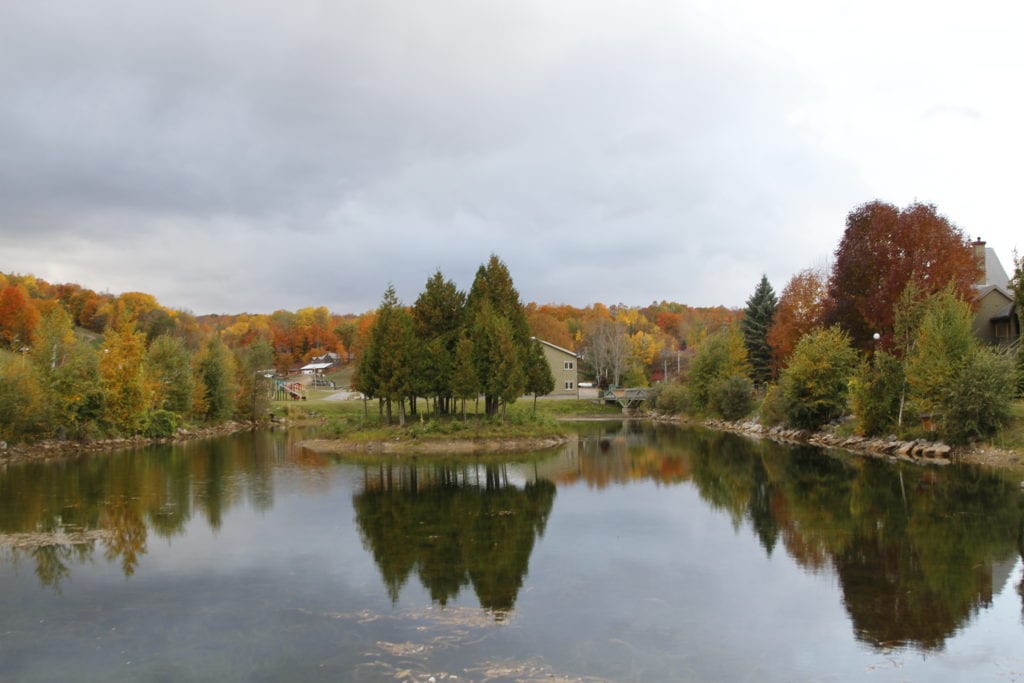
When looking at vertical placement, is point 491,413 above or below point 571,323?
below

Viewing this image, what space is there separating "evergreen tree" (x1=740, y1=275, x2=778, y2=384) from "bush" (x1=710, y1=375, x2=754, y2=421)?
6.76 metres

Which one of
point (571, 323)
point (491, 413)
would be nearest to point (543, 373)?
point (491, 413)

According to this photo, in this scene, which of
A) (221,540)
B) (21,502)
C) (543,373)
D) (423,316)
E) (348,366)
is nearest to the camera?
(221,540)

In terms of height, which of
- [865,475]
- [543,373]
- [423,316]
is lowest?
[865,475]

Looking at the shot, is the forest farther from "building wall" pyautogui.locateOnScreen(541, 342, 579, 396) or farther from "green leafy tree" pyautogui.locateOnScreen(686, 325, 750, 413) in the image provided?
"building wall" pyautogui.locateOnScreen(541, 342, 579, 396)

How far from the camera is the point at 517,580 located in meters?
12.9

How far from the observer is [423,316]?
4012 cm

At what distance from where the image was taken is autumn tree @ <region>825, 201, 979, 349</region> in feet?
123

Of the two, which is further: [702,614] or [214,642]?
[702,614]

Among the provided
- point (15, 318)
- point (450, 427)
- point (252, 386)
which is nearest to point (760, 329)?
point (450, 427)

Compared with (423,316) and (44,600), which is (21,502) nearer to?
(44,600)

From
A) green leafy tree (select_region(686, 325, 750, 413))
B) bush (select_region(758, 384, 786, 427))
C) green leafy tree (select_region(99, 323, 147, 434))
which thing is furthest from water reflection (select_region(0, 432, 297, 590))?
green leafy tree (select_region(686, 325, 750, 413))

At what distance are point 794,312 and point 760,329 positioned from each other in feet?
18.0

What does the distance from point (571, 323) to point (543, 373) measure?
76.1 m
